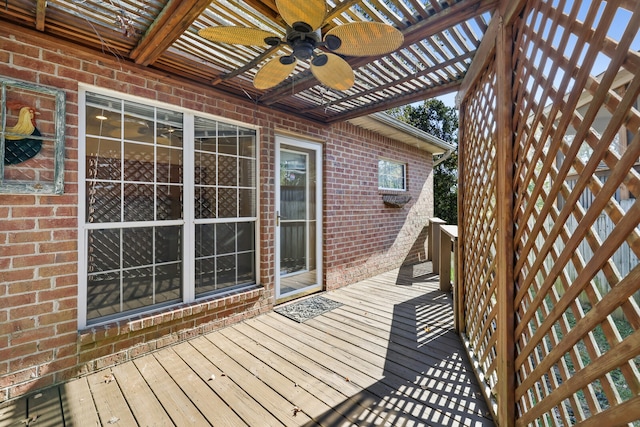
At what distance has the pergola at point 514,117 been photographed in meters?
1.00

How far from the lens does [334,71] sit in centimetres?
206

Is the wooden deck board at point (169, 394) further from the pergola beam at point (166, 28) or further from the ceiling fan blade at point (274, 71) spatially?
the pergola beam at point (166, 28)

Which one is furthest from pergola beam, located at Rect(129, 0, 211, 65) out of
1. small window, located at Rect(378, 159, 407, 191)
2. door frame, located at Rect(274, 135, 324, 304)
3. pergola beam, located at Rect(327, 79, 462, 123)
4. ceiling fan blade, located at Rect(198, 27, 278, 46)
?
small window, located at Rect(378, 159, 407, 191)

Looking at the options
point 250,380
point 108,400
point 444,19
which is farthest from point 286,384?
point 444,19

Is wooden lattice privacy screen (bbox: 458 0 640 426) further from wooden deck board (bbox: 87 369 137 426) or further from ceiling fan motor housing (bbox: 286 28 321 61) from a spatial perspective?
wooden deck board (bbox: 87 369 137 426)

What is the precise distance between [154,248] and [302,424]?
1.95 metres

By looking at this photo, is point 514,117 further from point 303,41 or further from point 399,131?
point 399,131

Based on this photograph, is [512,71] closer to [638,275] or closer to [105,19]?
[638,275]

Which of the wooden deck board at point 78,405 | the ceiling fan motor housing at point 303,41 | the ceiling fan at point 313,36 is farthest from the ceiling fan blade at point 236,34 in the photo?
the wooden deck board at point 78,405

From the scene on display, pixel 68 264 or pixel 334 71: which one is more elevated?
pixel 334 71

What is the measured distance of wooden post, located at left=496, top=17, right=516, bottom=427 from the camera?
5.41ft

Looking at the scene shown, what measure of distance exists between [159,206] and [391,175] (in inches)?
174

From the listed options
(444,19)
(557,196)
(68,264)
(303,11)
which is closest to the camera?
(557,196)

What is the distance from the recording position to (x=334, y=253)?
173 inches
